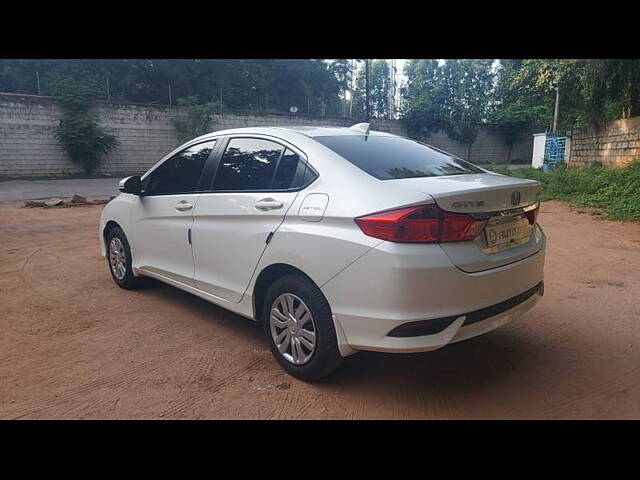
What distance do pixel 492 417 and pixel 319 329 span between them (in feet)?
3.54

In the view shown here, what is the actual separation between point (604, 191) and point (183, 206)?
431 inches

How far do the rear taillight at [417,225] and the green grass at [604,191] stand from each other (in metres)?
8.34

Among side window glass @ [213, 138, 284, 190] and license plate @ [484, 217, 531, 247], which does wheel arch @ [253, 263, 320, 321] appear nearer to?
side window glass @ [213, 138, 284, 190]

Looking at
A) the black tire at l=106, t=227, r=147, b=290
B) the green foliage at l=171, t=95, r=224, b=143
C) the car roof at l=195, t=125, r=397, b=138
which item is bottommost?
the black tire at l=106, t=227, r=147, b=290

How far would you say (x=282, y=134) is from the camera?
343 centimetres

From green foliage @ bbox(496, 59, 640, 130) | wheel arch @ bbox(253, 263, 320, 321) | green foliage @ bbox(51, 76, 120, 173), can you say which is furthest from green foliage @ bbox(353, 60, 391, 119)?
wheel arch @ bbox(253, 263, 320, 321)

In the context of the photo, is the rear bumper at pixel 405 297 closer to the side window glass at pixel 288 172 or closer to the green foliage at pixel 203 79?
the side window glass at pixel 288 172

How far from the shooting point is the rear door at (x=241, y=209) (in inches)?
124

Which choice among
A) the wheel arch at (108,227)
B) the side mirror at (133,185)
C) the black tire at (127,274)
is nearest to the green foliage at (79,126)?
the wheel arch at (108,227)

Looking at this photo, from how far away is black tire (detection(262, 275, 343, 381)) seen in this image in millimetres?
2754

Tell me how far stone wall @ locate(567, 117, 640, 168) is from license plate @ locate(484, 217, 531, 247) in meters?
14.6

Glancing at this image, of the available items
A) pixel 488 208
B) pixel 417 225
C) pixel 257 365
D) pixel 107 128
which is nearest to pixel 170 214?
pixel 257 365

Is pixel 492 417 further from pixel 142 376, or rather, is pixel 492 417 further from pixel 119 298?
pixel 119 298
